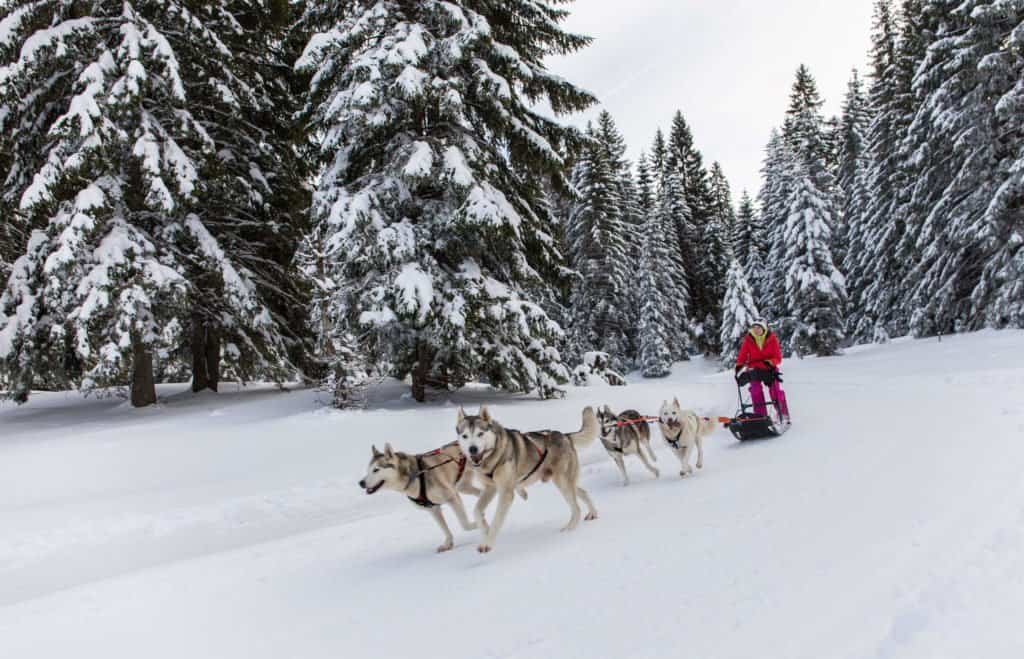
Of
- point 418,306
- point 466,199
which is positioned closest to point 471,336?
point 418,306

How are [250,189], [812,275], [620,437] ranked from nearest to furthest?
[620,437] → [250,189] → [812,275]

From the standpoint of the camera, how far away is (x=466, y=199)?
11977 millimetres

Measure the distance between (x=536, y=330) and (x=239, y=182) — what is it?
8665 mm

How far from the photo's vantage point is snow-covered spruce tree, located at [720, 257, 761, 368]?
37.4 meters

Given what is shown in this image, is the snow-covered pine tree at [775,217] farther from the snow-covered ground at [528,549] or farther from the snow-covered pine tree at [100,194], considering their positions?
the snow-covered pine tree at [100,194]

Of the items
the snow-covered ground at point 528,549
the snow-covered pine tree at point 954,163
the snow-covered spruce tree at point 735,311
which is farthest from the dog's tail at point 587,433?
the snow-covered spruce tree at point 735,311

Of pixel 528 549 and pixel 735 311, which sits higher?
pixel 735 311

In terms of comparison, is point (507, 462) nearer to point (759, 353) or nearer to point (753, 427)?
point (753, 427)

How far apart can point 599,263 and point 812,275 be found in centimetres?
1198

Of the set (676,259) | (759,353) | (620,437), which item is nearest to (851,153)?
(676,259)

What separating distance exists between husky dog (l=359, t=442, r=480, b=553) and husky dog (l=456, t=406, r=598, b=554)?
29cm

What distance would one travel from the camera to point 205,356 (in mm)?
17469

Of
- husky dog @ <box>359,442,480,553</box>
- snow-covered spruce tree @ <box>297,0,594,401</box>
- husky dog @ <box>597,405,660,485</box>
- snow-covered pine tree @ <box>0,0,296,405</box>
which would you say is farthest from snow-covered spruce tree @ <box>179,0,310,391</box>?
husky dog @ <box>359,442,480,553</box>

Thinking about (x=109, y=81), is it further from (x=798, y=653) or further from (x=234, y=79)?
(x=798, y=653)
